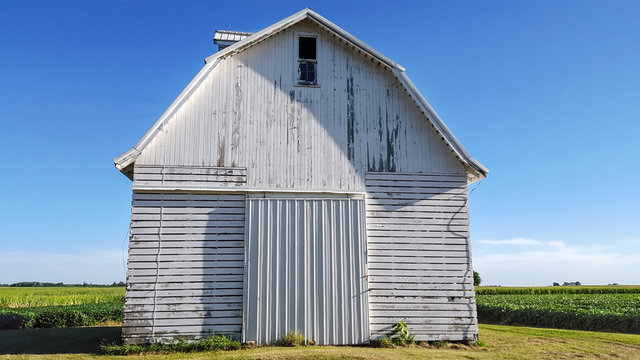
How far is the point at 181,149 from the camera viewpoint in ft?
34.2

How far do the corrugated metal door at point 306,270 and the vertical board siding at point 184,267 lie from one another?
0.39m

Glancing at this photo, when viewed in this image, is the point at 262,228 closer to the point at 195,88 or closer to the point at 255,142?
the point at 255,142

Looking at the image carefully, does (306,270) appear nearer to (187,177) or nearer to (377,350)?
(377,350)

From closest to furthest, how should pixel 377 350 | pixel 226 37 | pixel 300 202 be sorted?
pixel 377 350, pixel 300 202, pixel 226 37

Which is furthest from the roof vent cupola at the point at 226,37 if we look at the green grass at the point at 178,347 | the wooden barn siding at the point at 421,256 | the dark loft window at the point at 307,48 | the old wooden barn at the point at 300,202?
the green grass at the point at 178,347

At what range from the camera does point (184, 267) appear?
9.86m

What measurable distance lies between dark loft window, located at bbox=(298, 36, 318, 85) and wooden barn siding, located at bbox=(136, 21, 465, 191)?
0.55 ft

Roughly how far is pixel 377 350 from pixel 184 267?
465cm

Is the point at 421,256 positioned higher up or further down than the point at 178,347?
higher up

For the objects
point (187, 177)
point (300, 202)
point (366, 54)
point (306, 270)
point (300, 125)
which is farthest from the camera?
point (366, 54)

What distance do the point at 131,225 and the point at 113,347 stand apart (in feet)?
8.54

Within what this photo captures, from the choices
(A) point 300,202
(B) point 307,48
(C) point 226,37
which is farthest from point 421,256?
(C) point 226,37

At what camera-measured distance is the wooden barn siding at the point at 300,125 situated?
10547mm

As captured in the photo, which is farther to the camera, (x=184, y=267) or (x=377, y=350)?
(x=184, y=267)
